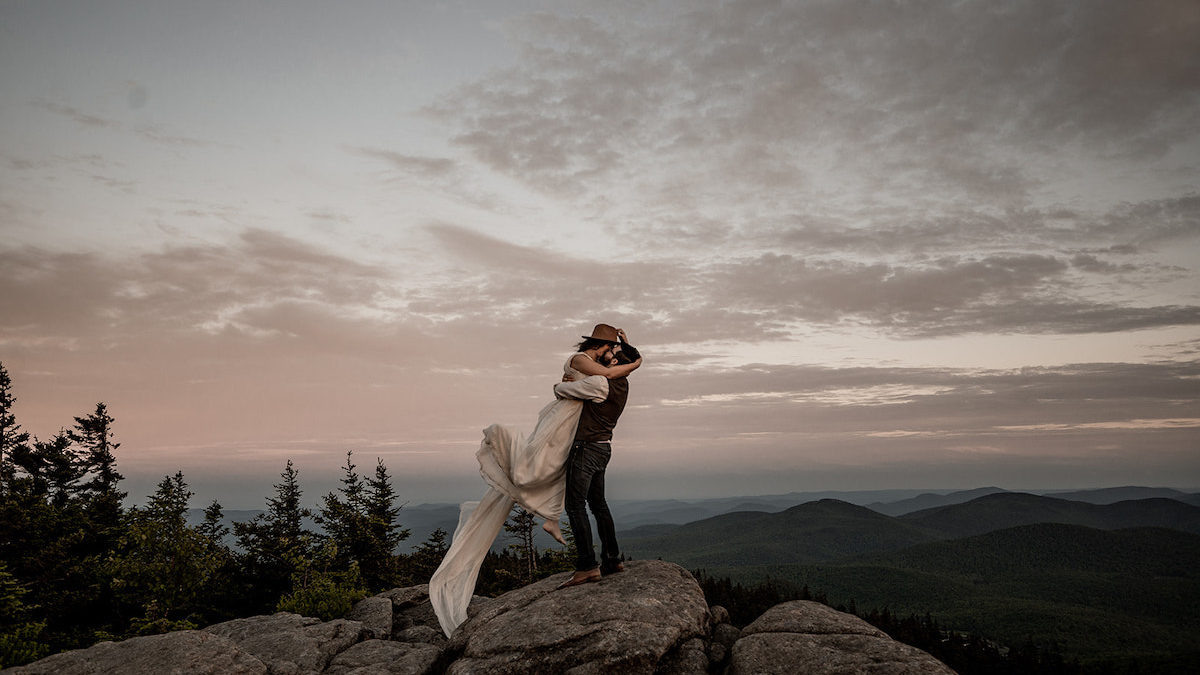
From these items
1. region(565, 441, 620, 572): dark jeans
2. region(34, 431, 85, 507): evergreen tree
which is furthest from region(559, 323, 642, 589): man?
region(34, 431, 85, 507): evergreen tree

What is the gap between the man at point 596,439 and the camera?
11.0 meters

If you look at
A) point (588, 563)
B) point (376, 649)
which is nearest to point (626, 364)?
point (588, 563)

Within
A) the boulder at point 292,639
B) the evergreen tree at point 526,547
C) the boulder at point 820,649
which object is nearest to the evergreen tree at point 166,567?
the boulder at point 292,639

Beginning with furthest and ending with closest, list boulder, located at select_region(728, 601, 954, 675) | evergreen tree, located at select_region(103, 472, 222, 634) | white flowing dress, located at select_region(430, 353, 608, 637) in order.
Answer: evergreen tree, located at select_region(103, 472, 222, 634) → white flowing dress, located at select_region(430, 353, 608, 637) → boulder, located at select_region(728, 601, 954, 675)

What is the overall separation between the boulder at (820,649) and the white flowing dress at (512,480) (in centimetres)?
407

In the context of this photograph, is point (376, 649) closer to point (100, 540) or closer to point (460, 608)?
point (460, 608)

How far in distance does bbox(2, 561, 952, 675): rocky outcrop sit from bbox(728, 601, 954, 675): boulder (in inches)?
0.7

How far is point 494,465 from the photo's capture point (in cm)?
1191

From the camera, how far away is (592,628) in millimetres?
9953

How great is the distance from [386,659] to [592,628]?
519cm

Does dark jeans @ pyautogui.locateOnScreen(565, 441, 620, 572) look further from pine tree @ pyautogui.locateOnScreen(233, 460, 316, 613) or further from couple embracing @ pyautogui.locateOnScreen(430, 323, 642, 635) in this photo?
pine tree @ pyautogui.locateOnScreen(233, 460, 316, 613)

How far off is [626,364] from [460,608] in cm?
621

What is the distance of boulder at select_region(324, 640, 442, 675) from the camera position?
11.7m

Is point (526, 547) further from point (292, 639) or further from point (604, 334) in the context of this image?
point (604, 334)
